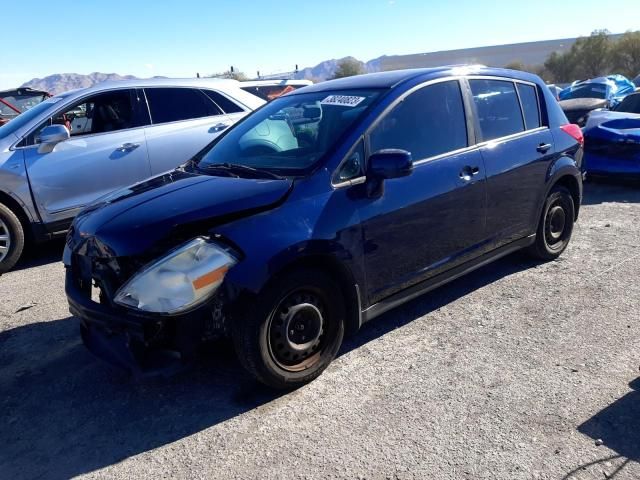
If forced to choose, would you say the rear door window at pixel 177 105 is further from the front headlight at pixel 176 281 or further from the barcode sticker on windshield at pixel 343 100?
the front headlight at pixel 176 281

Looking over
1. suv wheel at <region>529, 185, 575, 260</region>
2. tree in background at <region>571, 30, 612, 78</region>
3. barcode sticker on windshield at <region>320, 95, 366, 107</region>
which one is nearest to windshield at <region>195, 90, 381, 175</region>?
barcode sticker on windshield at <region>320, 95, 366, 107</region>

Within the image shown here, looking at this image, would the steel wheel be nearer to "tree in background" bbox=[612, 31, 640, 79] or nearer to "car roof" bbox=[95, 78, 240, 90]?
"car roof" bbox=[95, 78, 240, 90]

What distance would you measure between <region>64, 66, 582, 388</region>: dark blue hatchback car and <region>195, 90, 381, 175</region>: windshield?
1 centimetres

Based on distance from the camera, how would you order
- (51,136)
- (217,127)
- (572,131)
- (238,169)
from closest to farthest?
(238,169) → (572,131) → (51,136) → (217,127)

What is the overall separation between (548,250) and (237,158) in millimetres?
3013

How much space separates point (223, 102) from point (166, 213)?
4245mm

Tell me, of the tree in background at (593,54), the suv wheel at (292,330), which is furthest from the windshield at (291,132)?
the tree in background at (593,54)

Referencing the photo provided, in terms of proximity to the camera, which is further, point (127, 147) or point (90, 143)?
point (127, 147)

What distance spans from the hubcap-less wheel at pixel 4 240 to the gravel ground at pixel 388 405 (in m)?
1.46

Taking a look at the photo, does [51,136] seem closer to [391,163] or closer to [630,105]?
[391,163]

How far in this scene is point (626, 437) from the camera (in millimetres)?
2604

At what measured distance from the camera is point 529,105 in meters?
4.69

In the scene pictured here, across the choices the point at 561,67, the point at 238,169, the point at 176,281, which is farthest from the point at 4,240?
the point at 561,67

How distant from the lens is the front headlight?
269 centimetres
